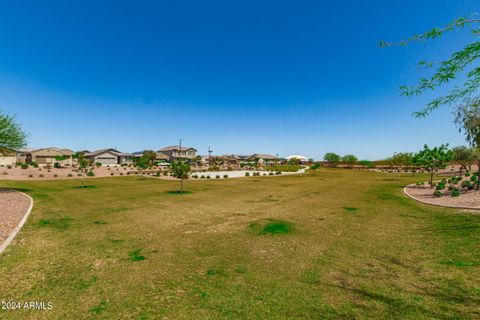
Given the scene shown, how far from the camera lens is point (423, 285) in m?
6.58

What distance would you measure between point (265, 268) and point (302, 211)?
378 inches

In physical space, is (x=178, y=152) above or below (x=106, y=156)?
above

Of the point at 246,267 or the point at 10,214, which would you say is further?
the point at 10,214

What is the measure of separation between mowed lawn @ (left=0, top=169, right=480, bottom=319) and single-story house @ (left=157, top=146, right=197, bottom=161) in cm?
9598

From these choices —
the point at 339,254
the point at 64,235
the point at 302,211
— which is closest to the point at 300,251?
the point at 339,254

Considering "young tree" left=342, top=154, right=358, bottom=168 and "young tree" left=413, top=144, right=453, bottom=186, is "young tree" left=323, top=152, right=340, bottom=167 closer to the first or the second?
"young tree" left=342, top=154, right=358, bottom=168

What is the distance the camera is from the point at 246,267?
25.6 ft

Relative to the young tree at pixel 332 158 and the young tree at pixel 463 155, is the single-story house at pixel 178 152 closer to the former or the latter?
the young tree at pixel 332 158

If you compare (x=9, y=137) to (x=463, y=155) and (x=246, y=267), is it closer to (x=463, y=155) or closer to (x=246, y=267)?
(x=246, y=267)

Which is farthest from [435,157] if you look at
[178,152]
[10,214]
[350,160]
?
[178,152]

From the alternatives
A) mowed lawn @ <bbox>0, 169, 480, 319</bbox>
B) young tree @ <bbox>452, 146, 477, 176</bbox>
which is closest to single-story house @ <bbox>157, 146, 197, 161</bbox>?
young tree @ <bbox>452, 146, 477, 176</bbox>

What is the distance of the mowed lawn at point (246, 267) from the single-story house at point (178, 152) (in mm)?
95976

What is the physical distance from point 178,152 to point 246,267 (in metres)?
107

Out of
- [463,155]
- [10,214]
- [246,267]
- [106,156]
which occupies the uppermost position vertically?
[106,156]
